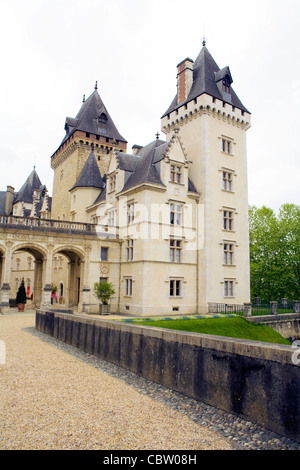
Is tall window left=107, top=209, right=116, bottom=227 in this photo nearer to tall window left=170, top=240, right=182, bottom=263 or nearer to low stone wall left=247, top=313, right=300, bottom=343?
tall window left=170, top=240, right=182, bottom=263

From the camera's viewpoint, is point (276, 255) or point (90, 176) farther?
point (276, 255)

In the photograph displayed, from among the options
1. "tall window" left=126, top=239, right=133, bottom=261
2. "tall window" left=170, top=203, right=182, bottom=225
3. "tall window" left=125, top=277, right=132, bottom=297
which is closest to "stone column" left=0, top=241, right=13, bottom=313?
"tall window" left=125, top=277, right=132, bottom=297

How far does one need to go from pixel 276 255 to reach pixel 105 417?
40.9 meters

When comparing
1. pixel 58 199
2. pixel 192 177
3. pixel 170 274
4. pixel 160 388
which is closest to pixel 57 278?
pixel 58 199

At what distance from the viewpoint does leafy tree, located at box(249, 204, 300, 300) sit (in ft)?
136

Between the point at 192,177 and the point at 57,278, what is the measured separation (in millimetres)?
18712

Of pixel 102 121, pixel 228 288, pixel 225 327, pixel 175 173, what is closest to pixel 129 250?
pixel 175 173

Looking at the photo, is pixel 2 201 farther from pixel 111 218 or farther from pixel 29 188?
pixel 111 218

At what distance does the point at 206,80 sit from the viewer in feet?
104

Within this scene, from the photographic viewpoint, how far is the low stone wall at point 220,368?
17.2ft

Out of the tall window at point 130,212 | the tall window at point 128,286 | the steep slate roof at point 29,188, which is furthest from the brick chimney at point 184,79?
the steep slate roof at point 29,188

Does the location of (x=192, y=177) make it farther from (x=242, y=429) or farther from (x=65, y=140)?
(x=242, y=429)

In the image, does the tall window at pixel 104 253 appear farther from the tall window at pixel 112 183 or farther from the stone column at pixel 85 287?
the tall window at pixel 112 183

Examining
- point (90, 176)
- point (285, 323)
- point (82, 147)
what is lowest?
point (285, 323)
